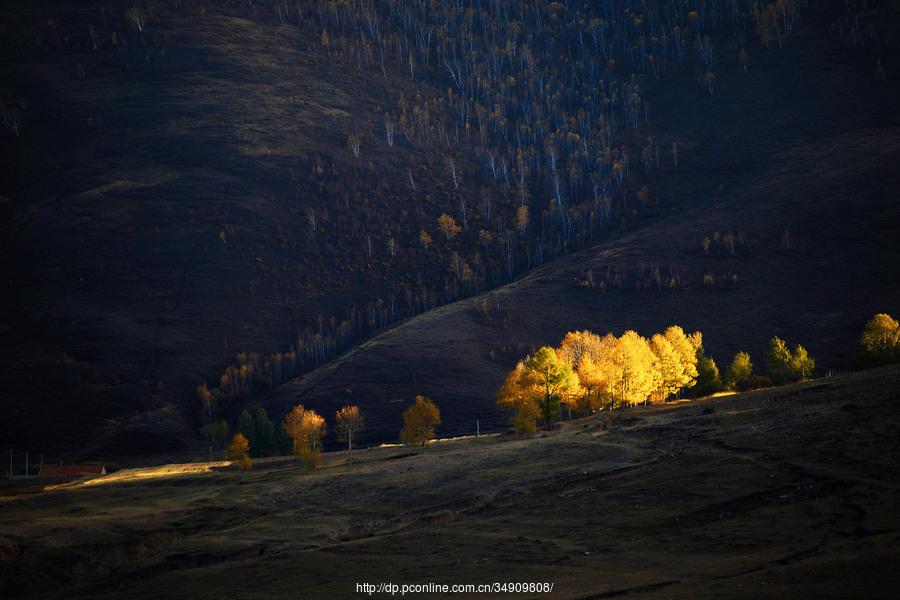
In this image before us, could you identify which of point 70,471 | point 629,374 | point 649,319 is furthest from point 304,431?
point 649,319

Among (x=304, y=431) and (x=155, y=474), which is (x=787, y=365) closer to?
(x=304, y=431)

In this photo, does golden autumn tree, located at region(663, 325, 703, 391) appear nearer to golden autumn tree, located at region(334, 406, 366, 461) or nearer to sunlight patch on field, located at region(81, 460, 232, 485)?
golden autumn tree, located at region(334, 406, 366, 461)

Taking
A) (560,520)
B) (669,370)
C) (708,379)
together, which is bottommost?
(560,520)

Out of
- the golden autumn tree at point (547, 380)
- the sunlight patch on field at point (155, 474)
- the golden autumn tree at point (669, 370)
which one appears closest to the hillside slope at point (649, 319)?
the golden autumn tree at point (669, 370)

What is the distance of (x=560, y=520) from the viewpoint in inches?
1937

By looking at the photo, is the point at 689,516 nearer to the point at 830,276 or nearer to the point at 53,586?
the point at 53,586

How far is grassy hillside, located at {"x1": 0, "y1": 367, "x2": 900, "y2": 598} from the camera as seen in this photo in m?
37.0

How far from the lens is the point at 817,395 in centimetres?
6925

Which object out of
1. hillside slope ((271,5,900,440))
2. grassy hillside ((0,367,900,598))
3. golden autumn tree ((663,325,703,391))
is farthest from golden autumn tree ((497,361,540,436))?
hillside slope ((271,5,900,440))

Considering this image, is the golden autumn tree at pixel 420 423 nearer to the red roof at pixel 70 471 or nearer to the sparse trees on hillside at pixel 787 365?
the red roof at pixel 70 471

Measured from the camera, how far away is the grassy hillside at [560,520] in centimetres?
3700

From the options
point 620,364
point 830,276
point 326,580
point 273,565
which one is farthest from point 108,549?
point 830,276

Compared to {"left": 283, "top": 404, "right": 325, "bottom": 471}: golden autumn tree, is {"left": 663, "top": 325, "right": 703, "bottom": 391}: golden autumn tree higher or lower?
higher

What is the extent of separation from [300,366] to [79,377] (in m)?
46.8
